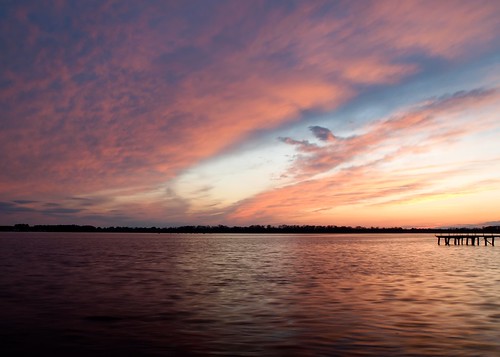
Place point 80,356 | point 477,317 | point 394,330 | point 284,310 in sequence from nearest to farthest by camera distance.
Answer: point 80,356 → point 394,330 → point 477,317 → point 284,310

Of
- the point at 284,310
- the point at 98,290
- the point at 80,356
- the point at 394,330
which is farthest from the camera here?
the point at 98,290

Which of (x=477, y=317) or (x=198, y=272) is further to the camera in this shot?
(x=198, y=272)

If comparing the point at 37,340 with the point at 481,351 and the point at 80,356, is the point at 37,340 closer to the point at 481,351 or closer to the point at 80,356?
the point at 80,356

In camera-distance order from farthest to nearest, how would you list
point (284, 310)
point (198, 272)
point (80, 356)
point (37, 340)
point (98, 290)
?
point (198, 272), point (98, 290), point (284, 310), point (37, 340), point (80, 356)

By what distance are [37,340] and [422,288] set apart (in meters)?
26.7

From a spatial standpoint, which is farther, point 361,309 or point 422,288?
point 422,288

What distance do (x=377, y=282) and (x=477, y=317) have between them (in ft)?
51.2

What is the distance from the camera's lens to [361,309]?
80.8ft

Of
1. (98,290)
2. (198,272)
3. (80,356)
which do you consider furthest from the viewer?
(198,272)

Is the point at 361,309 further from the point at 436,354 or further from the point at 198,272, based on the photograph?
the point at 198,272

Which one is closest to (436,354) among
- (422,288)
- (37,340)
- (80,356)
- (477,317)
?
(477,317)

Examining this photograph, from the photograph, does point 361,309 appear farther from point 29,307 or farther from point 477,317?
point 29,307

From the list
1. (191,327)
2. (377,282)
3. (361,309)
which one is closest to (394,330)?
(361,309)

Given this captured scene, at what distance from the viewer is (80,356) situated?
15.1 m
